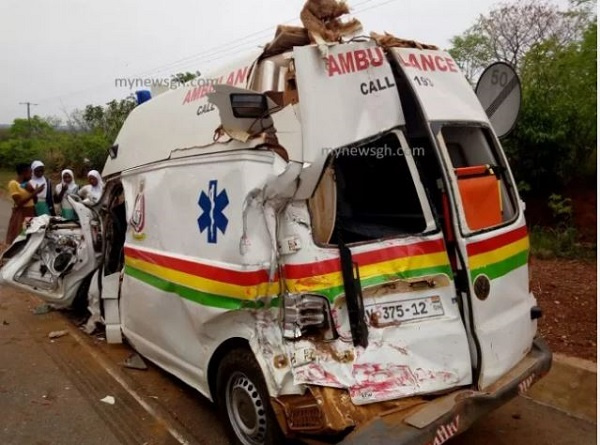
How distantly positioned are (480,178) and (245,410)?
6.53 ft

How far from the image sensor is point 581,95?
8.73 metres

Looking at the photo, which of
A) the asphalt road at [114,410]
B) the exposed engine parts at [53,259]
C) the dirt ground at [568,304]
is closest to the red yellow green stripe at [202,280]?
the asphalt road at [114,410]

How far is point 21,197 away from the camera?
8742 mm

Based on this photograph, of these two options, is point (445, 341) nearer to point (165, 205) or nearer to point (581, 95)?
point (165, 205)

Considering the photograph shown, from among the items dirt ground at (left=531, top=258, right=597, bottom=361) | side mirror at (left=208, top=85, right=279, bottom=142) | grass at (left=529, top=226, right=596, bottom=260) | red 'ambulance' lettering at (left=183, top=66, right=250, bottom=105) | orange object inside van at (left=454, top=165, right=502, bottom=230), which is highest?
red 'ambulance' lettering at (left=183, top=66, right=250, bottom=105)

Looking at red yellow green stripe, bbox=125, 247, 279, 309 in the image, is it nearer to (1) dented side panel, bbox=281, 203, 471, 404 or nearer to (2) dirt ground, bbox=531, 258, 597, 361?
Result: (1) dented side panel, bbox=281, 203, 471, 404

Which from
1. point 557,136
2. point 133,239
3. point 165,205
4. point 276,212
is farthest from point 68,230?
point 557,136

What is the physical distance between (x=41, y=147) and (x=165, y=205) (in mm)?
35536

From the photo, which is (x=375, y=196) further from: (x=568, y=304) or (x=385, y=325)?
(x=568, y=304)

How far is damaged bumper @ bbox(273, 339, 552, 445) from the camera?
2.47 metres

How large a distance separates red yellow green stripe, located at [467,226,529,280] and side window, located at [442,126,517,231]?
106 mm

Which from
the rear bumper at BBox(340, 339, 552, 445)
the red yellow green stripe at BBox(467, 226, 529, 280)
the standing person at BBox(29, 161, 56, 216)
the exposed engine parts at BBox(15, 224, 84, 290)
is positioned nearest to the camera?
the rear bumper at BBox(340, 339, 552, 445)

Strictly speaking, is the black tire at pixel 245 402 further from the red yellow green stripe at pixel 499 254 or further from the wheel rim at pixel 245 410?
the red yellow green stripe at pixel 499 254

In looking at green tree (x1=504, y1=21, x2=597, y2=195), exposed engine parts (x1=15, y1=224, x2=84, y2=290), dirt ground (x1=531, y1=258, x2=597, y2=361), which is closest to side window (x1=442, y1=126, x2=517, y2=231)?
dirt ground (x1=531, y1=258, x2=597, y2=361)
